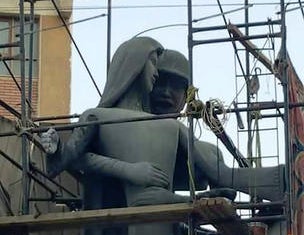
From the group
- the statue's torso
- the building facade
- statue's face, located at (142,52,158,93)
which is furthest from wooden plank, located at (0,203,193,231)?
the building facade

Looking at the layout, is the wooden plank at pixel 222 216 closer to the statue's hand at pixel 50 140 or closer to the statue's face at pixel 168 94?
the statue's hand at pixel 50 140

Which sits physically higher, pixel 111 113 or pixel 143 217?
Result: pixel 111 113

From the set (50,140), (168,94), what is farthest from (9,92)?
(50,140)

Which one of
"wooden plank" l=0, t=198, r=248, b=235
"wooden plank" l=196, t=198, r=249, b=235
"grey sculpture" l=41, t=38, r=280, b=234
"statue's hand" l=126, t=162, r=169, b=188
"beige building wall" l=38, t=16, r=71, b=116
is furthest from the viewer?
"beige building wall" l=38, t=16, r=71, b=116

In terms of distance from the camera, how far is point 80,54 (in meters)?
21.4

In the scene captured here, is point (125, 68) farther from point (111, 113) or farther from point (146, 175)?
point (146, 175)

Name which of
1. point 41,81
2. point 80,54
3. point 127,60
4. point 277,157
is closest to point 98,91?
point 80,54

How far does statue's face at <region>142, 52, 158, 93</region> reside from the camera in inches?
735

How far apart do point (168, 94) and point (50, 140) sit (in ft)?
7.66

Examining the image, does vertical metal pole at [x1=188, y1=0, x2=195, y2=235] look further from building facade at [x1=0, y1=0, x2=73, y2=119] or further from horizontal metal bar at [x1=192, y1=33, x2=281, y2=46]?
building facade at [x1=0, y1=0, x2=73, y2=119]

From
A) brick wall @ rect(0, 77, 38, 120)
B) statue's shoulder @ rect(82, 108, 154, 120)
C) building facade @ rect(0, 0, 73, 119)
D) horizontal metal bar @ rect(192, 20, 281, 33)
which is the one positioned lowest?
statue's shoulder @ rect(82, 108, 154, 120)

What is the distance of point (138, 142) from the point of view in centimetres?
1788

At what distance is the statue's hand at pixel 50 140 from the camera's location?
56.9 feet

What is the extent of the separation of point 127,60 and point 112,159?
4.80 ft
